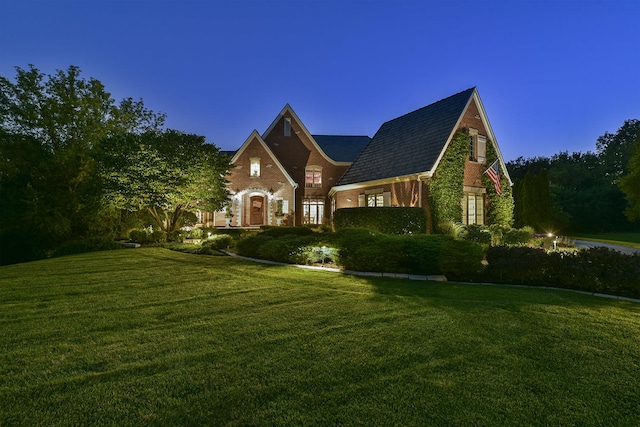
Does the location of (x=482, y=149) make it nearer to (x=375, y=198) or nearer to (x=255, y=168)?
(x=375, y=198)

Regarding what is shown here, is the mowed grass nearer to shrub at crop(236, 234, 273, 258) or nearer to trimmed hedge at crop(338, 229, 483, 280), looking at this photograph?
trimmed hedge at crop(338, 229, 483, 280)

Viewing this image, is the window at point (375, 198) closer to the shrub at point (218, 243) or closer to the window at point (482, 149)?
the window at point (482, 149)

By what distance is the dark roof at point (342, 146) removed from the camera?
95.4ft

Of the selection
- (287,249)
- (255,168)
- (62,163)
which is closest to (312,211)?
(255,168)

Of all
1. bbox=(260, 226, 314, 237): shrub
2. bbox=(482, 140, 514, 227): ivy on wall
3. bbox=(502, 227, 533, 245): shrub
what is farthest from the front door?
bbox=(502, 227, 533, 245): shrub

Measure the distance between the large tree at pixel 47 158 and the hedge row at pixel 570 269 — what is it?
19780mm

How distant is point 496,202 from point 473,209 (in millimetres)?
1508

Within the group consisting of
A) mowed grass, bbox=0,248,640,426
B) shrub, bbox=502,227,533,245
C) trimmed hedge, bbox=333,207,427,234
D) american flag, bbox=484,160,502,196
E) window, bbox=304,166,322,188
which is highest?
window, bbox=304,166,322,188

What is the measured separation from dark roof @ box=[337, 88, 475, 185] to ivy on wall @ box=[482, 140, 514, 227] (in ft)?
10.9

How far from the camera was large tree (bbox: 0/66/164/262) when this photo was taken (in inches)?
725

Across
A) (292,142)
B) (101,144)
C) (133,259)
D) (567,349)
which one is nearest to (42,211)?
(101,144)

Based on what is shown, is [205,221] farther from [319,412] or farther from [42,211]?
[319,412]

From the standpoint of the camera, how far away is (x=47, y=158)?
65.3ft

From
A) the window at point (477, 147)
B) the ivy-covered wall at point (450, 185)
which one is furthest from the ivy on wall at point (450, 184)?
the window at point (477, 147)
